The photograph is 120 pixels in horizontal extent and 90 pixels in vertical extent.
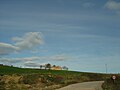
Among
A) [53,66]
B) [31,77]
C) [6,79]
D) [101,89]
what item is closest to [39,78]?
[31,77]

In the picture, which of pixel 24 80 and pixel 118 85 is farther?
pixel 24 80

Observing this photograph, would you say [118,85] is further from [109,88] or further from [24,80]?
[24,80]

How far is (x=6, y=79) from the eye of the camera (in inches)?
2136

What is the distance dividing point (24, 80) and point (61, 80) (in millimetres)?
8249

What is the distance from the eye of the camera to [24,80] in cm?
5331

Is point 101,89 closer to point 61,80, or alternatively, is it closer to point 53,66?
point 61,80

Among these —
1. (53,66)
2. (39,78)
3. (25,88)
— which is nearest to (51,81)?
(39,78)

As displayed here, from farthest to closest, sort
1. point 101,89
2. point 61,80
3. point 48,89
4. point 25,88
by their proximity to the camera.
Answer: point 61,80
point 25,88
point 48,89
point 101,89

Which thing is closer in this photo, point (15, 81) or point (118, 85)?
point (118, 85)

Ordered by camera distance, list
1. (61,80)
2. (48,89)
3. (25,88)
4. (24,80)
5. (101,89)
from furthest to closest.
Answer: (61,80)
(24,80)
(25,88)
(48,89)
(101,89)

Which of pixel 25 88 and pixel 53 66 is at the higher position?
pixel 53 66

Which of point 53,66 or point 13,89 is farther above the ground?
point 53,66

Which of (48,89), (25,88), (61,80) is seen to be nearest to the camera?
(48,89)

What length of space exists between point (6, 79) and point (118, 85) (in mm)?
22488
